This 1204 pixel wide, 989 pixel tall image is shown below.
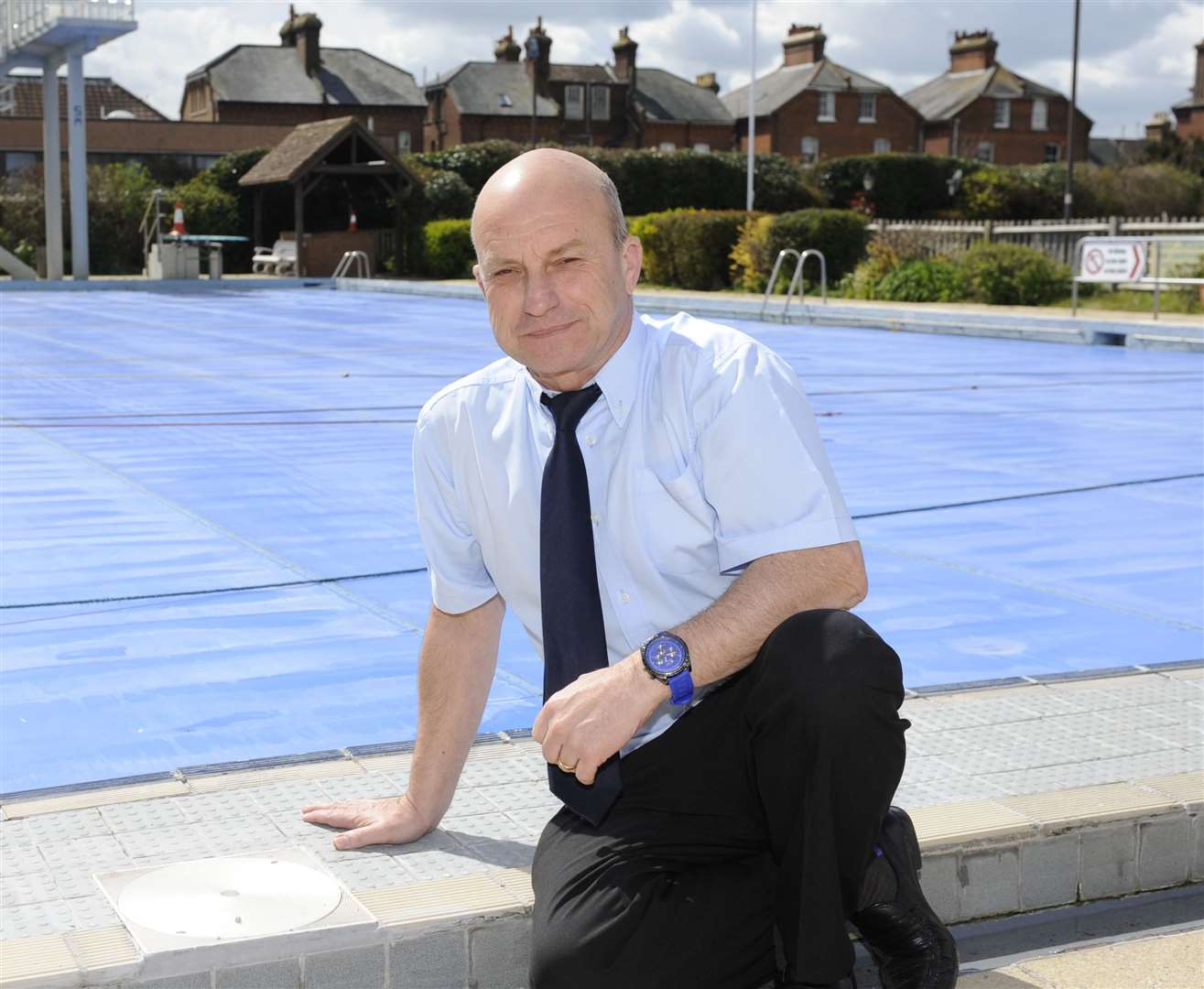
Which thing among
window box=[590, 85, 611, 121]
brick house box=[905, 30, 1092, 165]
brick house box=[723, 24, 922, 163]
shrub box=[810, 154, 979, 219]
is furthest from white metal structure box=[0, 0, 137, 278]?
brick house box=[905, 30, 1092, 165]

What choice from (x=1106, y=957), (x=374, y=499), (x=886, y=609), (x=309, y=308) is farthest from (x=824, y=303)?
(x=1106, y=957)

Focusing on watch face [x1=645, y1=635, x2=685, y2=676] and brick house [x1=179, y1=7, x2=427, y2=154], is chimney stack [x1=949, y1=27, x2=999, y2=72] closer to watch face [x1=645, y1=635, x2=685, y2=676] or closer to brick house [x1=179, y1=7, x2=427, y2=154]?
brick house [x1=179, y1=7, x2=427, y2=154]

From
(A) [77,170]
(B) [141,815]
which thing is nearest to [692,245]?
(A) [77,170]

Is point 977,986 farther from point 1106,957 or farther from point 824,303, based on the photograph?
point 824,303

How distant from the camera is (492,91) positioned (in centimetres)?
6519

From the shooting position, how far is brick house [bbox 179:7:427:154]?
61219mm

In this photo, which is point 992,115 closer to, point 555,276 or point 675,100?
point 675,100

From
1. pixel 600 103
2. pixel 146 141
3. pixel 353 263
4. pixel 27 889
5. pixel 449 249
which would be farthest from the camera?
pixel 600 103

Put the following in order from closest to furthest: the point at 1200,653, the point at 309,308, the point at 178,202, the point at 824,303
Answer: the point at 1200,653 → the point at 824,303 → the point at 309,308 → the point at 178,202

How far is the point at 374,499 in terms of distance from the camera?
7688 mm

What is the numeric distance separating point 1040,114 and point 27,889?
72.0m

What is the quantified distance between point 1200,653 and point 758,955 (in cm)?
319

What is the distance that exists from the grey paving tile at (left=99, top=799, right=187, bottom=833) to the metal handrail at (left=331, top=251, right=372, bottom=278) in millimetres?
29597

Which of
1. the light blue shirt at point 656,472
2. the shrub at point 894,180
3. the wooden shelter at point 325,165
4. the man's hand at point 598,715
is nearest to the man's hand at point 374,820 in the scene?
the light blue shirt at point 656,472
